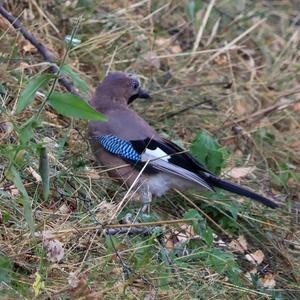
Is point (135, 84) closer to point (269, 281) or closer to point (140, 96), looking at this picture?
point (140, 96)

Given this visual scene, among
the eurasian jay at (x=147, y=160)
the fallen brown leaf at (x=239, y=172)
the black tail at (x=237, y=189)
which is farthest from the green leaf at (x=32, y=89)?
the fallen brown leaf at (x=239, y=172)

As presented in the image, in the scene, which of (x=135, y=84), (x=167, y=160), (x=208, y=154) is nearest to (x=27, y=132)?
(x=167, y=160)

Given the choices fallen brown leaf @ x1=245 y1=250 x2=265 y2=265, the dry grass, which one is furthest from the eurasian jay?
fallen brown leaf @ x1=245 y1=250 x2=265 y2=265

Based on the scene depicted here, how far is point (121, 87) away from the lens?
16.6ft

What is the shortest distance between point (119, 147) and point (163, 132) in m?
0.78

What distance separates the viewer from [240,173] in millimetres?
5258

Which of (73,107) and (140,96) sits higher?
(73,107)

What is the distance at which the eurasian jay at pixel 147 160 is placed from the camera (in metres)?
4.67

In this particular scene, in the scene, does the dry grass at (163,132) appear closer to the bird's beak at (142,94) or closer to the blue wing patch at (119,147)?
the blue wing patch at (119,147)

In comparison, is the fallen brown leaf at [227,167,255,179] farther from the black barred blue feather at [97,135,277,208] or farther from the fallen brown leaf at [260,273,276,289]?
the fallen brown leaf at [260,273,276,289]

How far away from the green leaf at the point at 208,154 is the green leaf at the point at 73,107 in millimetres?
1613

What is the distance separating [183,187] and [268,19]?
9.20ft

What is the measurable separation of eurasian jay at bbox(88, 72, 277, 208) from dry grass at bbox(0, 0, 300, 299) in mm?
103

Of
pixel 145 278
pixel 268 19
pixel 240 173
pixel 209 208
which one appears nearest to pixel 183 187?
pixel 209 208
